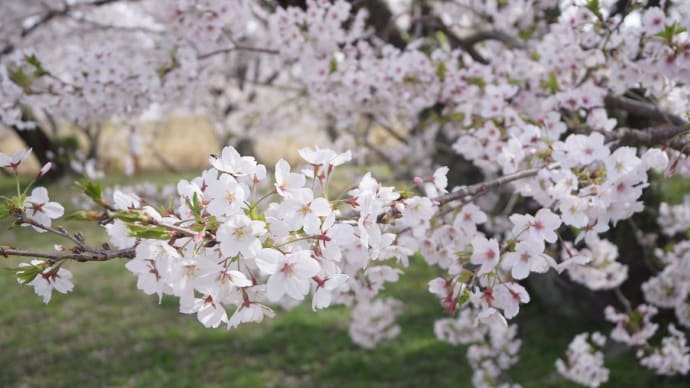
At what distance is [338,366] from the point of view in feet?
14.7

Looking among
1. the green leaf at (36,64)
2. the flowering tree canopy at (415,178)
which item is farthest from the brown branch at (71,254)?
the green leaf at (36,64)

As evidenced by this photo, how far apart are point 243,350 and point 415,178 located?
3670 millimetres

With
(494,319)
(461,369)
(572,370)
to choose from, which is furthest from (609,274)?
(494,319)

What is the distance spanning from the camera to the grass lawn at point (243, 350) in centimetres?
432

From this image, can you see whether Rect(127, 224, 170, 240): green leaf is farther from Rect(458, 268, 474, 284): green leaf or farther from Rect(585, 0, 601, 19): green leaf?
Rect(585, 0, 601, 19): green leaf

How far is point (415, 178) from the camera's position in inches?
62.1

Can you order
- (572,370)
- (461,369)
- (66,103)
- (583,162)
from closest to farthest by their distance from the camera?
(583,162)
(66,103)
(572,370)
(461,369)

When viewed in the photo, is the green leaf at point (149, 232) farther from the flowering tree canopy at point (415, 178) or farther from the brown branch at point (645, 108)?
the brown branch at point (645, 108)

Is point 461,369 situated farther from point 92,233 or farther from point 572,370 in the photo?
point 92,233

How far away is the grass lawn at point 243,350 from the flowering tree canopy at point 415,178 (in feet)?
1.56

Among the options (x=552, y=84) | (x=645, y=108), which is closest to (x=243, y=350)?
(x=552, y=84)

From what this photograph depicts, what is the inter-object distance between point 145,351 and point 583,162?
4.15 metres

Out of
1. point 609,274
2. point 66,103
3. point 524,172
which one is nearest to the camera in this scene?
point 524,172

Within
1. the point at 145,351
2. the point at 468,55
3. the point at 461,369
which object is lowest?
the point at 145,351
